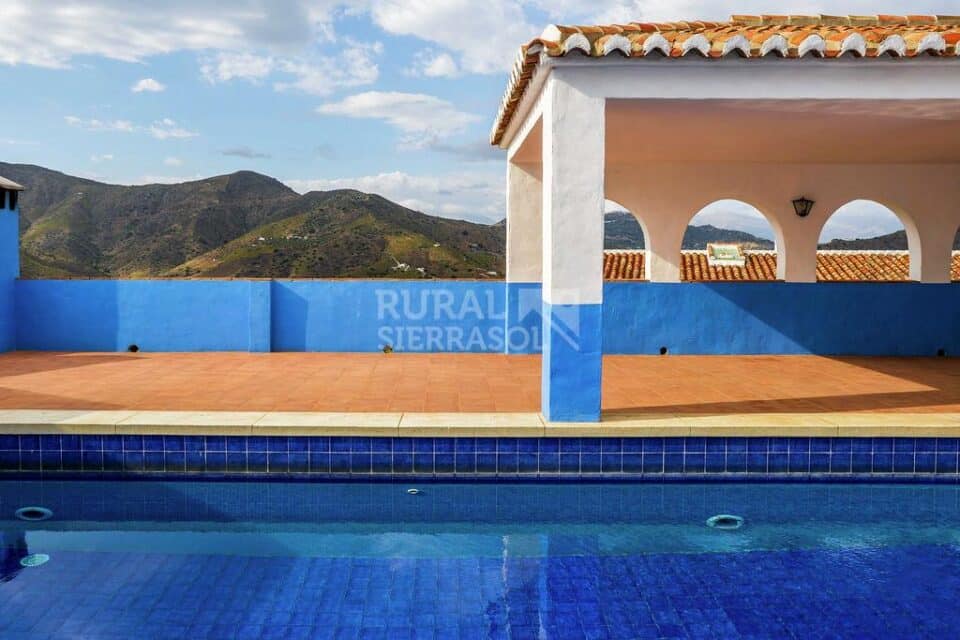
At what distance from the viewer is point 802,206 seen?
1372 centimetres

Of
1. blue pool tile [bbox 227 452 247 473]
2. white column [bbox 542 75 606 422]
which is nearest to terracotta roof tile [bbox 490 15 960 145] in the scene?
white column [bbox 542 75 606 422]

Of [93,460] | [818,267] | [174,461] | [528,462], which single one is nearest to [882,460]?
[528,462]

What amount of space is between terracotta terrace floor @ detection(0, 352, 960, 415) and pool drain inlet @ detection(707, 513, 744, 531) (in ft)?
5.22

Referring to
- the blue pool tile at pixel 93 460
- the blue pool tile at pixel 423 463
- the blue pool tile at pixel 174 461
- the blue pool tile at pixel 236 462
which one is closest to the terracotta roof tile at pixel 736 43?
the blue pool tile at pixel 423 463

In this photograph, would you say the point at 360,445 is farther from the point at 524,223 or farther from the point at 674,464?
the point at 524,223

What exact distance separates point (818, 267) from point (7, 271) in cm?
2283

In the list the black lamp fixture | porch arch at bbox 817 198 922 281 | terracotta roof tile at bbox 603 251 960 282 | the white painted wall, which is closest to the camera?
the white painted wall

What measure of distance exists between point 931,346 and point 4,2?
140 ft

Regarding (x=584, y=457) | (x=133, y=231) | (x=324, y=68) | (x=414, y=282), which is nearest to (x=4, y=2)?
(x=324, y=68)

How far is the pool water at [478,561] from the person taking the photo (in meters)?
4.64

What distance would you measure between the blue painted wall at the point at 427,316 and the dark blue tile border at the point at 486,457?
19.2 ft

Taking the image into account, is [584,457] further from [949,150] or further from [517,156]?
[949,150]

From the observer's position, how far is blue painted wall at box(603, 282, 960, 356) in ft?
43.9

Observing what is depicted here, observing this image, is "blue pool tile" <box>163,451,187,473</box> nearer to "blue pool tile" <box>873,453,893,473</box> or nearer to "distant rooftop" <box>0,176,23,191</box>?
"blue pool tile" <box>873,453,893,473</box>
